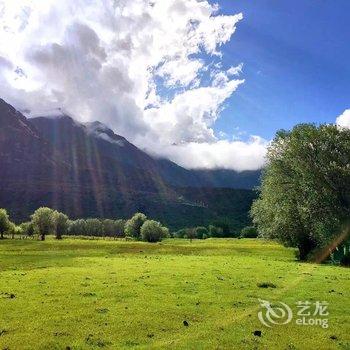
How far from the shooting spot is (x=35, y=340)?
23.2 metres

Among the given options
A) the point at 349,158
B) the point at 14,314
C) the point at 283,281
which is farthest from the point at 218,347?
the point at 349,158

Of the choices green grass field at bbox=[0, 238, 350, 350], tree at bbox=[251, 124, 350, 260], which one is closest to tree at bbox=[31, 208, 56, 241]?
tree at bbox=[251, 124, 350, 260]

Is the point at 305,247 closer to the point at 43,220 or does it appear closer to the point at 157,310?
the point at 157,310

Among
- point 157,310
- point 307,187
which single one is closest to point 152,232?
point 307,187

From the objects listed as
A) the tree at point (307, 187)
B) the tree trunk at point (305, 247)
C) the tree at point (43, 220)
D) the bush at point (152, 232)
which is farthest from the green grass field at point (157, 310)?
the bush at point (152, 232)

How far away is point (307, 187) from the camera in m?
75.8

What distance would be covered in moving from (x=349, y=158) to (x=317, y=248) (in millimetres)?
18085

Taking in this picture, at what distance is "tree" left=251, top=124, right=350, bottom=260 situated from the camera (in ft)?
241

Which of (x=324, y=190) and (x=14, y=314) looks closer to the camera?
(x=14, y=314)

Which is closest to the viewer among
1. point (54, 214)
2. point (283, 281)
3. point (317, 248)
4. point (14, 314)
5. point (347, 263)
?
point (14, 314)

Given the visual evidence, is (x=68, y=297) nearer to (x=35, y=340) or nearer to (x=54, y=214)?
(x=35, y=340)

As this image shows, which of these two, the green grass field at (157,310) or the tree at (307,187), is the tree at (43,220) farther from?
the green grass field at (157,310)

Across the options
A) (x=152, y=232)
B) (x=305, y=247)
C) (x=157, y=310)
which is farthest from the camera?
(x=152, y=232)

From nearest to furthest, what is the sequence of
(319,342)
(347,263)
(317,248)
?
(319,342), (347,263), (317,248)
